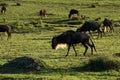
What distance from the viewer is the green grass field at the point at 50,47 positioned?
52.5 feet

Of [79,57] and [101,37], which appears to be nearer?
[79,57]

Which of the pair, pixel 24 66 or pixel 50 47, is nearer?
pixel 24 66

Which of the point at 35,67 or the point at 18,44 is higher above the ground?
the point at 35,67

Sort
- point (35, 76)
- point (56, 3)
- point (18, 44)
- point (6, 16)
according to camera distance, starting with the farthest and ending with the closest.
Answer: point (56, 3) < point (6, 16) < point (18, 44) < point (35, 76)

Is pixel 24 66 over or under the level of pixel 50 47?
over

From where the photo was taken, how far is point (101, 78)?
1541 cm

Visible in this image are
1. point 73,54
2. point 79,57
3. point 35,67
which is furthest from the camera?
point 73,54

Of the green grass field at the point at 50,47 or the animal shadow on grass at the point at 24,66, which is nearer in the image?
the green grass field at the point at 50,47

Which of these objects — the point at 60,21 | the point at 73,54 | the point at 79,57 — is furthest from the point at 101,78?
the point at 60,21

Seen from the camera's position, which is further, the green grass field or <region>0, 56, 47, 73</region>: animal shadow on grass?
<region>0, 56, 47, 73</region>: animal shadow on grass

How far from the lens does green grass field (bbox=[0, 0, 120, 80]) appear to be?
1602cm

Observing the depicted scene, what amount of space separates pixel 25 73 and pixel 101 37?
1602 cm

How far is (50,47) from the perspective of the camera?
82.8ft

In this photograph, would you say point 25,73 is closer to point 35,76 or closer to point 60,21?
point 35,76
